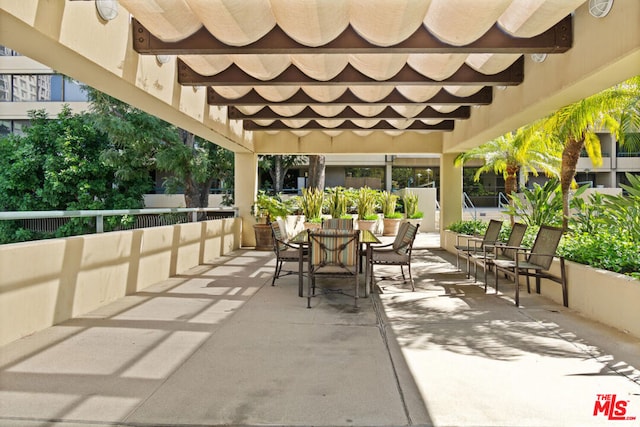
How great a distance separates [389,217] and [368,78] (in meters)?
11.2

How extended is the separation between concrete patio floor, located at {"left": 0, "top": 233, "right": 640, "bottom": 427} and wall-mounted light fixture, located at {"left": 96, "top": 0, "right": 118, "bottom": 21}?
3.05 m

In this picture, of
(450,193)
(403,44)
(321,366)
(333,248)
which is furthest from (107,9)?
(450,193)

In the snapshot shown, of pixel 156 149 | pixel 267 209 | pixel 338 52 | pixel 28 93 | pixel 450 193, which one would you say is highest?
pixel 28 93

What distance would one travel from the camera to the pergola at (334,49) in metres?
3.73

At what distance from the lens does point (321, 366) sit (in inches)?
128

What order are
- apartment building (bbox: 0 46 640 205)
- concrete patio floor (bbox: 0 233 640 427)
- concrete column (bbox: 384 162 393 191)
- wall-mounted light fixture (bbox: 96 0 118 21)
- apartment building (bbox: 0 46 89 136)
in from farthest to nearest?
concrete column (bbox: 384 162 393 191) → apartment building (bbox: 0 46 640 205) → apartment building (bbox: 0 46 89 136) → wall-mounted light fixture (bbox: 96 0 118 21) → concrete patio floor (bbox: 0 233 640 427)

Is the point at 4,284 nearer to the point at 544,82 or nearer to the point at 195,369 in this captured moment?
the point at 195,369

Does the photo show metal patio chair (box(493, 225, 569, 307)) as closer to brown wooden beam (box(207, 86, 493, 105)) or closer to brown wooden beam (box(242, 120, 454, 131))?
brown wooden beam (box(207, 86, 493, 105))

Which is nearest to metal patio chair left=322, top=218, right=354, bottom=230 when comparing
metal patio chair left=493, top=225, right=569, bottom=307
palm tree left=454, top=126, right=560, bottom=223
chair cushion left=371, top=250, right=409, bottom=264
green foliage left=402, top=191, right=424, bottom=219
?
chair cushion left=371, top=250, right=409, bottom=264

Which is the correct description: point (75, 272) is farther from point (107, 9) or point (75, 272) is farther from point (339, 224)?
point (339, 224)

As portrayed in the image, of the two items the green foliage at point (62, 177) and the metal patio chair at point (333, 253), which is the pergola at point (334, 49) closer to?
the metal patio chair at point (333, 253)

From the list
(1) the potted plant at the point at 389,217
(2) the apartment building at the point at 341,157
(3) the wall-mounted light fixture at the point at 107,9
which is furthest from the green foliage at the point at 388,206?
(3) the wall-mounted light fixture at the point at 107,9

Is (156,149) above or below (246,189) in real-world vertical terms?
above

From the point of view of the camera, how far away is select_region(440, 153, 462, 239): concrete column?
11539 millimetres
